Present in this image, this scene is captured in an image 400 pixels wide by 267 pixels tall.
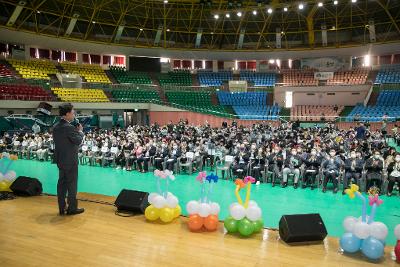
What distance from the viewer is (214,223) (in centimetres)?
560

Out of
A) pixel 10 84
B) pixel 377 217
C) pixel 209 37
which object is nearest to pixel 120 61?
pixel 209 37

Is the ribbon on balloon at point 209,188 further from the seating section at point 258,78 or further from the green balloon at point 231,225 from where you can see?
the seating section at point 258,78

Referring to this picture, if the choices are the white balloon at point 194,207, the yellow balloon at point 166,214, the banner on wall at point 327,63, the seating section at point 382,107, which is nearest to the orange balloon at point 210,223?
the white balloon at point 194,207

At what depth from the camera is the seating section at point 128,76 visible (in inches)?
1378

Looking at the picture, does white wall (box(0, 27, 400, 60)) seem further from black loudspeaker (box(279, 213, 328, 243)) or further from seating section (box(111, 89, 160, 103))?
black loudspeaker (box(279, 213, 328, 243))

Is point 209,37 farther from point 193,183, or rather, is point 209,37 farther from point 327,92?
point 193,183

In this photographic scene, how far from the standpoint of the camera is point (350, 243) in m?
4.70

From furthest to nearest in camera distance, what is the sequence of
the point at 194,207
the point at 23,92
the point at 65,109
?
the point at 23,92 → the point at 65,109 → the point at 194,207

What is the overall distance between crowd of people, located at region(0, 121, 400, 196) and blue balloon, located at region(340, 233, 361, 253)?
5.95 m

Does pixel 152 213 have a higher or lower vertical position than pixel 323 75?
lower

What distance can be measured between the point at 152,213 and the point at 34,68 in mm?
28973

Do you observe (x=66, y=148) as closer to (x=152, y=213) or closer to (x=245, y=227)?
(x=152, y=213)

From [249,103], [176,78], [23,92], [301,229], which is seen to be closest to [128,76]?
[176,78]

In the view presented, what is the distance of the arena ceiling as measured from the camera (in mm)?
29047
